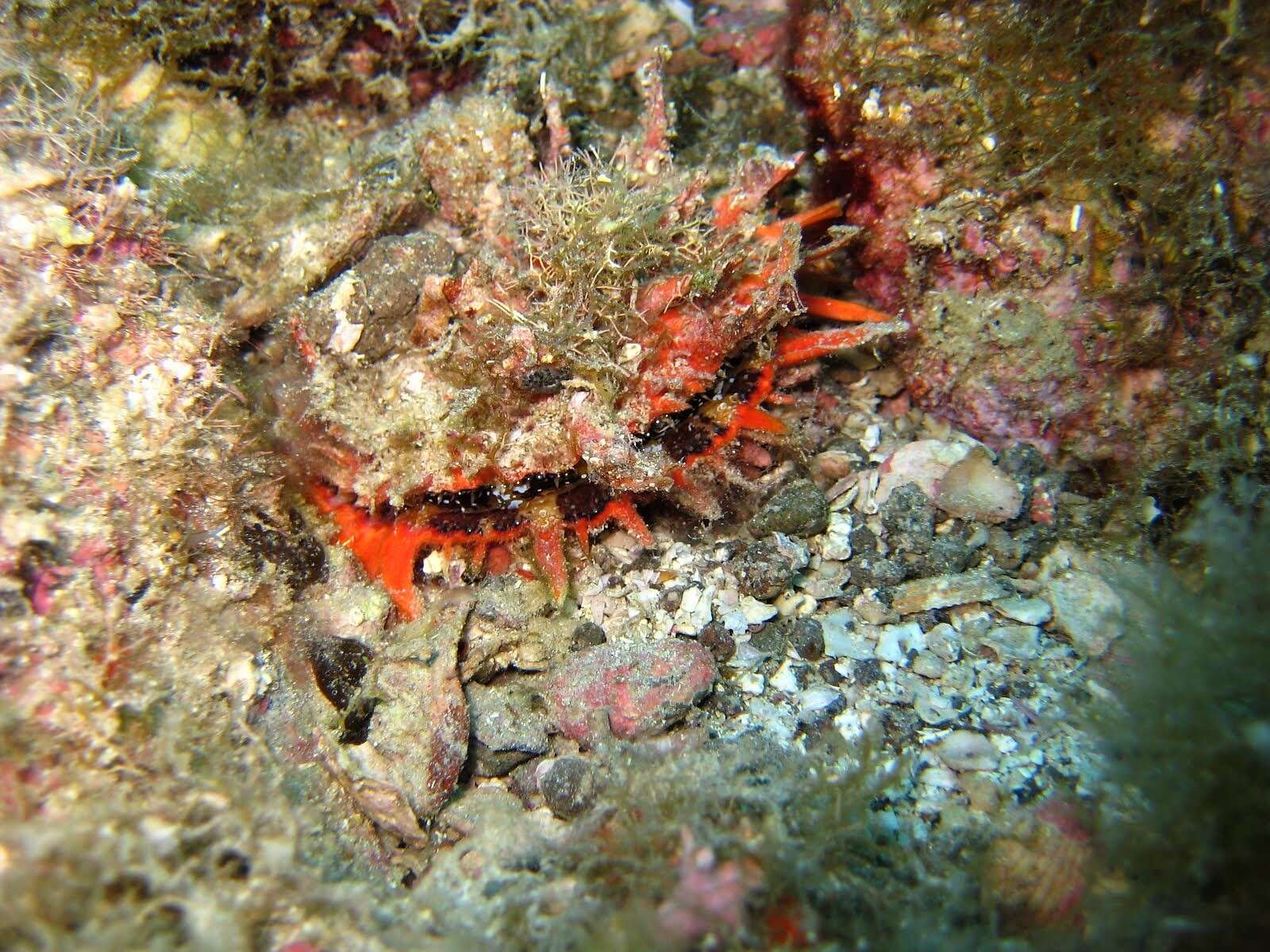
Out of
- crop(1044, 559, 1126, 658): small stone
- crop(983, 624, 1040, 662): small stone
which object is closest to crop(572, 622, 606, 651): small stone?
crop(983, 624, 1040, 662): small stone

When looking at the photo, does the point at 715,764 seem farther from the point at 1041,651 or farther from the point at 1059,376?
the point at 1059,376

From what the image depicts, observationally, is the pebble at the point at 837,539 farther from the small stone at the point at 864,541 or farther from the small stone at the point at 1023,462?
the small stone at the point at 1023,462

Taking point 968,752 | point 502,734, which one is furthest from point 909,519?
point 502,734

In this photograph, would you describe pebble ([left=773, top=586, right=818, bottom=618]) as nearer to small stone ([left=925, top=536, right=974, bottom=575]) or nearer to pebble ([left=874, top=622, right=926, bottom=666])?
pebble ([left=874, top=622, right=926, bottom=666])

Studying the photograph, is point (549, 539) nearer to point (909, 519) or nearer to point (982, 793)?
point (909, 519)

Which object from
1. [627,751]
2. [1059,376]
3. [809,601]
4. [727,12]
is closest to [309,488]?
[627,751]

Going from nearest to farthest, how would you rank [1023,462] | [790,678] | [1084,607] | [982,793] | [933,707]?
[982,793] < [933,707] < [1084,607] < [790,678] < [1023,462]

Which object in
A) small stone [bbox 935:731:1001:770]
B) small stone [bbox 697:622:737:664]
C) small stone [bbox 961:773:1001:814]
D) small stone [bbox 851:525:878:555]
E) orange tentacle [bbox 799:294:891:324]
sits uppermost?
orange tentacle [bbox 799:294:891:324]
